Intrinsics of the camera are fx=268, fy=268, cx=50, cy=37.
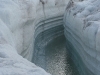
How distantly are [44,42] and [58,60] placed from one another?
1.73 m

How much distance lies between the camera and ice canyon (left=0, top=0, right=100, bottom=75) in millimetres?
2889

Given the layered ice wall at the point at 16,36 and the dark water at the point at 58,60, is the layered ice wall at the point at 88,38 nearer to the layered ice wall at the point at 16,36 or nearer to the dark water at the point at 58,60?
the dark water at the point at 58,60

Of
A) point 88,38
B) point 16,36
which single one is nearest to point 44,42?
point 88,38

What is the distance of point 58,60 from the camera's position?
7359 millimetres

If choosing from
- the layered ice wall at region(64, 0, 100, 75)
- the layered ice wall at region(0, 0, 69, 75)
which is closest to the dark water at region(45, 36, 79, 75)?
the layered ice wall at region(64, 0, 100, 75)

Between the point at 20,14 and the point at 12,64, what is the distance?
2.55 metres

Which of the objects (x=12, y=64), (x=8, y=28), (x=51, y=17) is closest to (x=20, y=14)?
(x=8, y=28)

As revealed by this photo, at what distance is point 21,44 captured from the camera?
16.4 feet

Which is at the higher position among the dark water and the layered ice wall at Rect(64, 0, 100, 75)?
the layered ice wall at Rect(64, 0, 100, 75)

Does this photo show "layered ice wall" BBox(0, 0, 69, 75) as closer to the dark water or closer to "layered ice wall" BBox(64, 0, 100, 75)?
the dark water

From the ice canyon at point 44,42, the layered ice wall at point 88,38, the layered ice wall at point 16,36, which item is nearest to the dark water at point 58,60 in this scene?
the ice canyon at point 44,42

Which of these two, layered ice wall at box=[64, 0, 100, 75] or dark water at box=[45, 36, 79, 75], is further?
dark water at box=[45, 36, 79, 75]

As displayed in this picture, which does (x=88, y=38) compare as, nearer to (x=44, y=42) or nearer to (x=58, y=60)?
(x=58, y=60)

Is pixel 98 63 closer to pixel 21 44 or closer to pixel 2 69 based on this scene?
pixel 21 44
